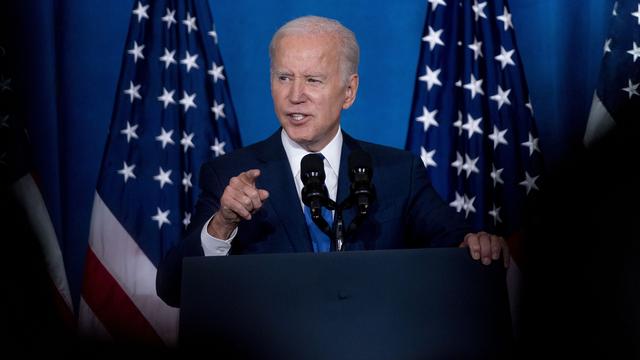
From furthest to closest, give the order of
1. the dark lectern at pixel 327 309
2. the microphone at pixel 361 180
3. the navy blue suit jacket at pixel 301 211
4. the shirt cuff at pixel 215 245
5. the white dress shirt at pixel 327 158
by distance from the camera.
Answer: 1. the white dress shirt at pixel 327 158
2. the navy blue suit jacket at pixel 301 211
3. the shirt cuff at pixel 215 245
4. the microphone at pixel 361 180
5. the dark lectern at pixel 327 309

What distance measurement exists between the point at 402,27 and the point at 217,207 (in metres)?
1.62

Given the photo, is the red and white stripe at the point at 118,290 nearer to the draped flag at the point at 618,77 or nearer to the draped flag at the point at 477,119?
the draped flag at the point at 477,119

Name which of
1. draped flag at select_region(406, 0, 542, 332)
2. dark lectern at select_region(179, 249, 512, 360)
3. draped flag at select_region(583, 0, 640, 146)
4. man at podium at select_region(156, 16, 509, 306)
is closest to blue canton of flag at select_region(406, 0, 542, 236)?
draped flag at select_region(406, 0, 542, 332)

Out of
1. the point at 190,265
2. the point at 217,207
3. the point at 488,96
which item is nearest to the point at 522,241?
the point at 488,96

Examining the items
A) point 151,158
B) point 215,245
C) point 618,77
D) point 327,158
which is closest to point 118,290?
point 151,158

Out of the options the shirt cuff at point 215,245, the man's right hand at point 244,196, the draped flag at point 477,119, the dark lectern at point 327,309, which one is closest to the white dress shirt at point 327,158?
the shirt cuff at point 215,245

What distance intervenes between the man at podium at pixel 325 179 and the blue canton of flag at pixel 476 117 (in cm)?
77

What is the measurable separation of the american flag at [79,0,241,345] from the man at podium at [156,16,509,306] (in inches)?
35.2

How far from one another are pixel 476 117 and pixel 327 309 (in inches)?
76.4

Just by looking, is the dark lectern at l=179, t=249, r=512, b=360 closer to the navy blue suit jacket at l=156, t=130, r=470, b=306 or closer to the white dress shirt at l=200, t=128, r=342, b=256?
the navy blue suit jacket at l=156, t=130, r=470, b=306

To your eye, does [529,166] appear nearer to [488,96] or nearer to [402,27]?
[488,96]

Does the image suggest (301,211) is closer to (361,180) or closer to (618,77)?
(361,180)

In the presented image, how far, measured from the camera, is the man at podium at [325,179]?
2.10 m

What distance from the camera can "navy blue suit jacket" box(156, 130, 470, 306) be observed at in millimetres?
2096
